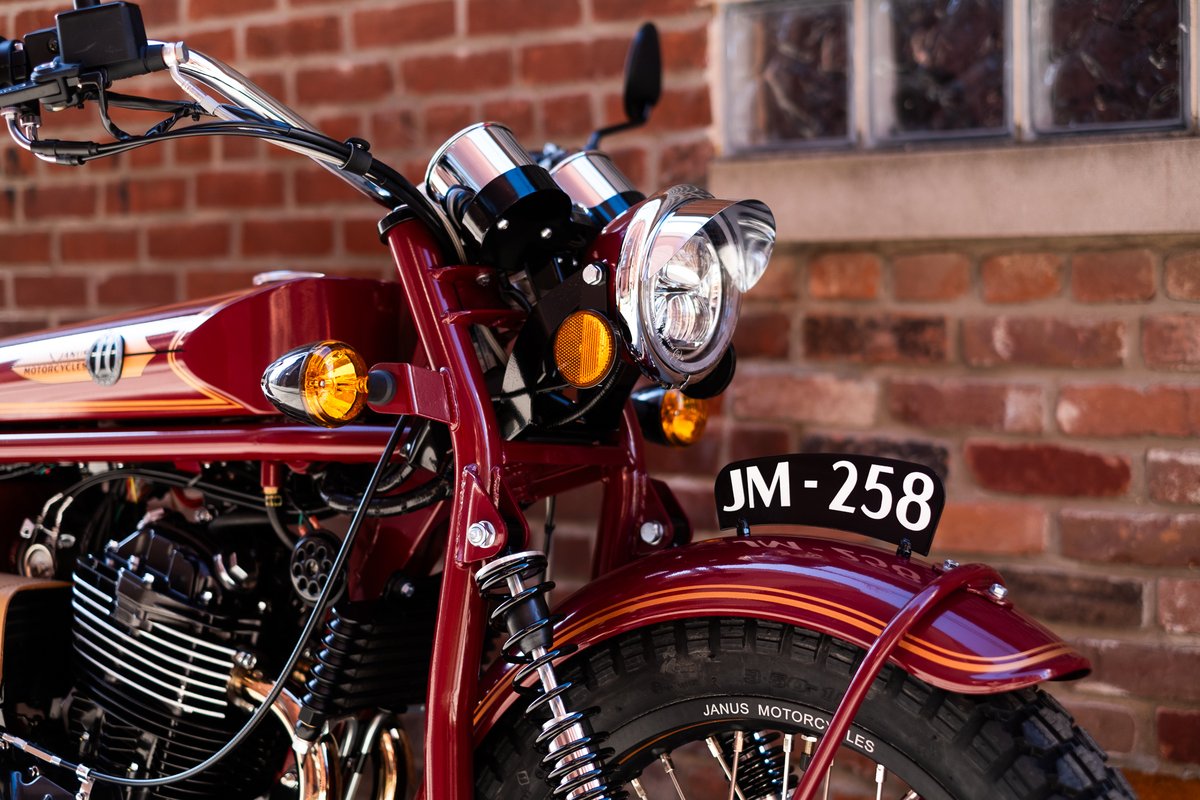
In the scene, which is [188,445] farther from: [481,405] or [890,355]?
[890,355]

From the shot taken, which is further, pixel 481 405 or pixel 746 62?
pixel 746 62

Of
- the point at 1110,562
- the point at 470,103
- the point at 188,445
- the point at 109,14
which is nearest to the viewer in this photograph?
the point at 109,14

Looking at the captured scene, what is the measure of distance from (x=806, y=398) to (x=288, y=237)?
108 cm

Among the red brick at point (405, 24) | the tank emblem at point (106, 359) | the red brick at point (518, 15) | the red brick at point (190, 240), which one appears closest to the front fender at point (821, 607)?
the tank emblem at point (106, 359)

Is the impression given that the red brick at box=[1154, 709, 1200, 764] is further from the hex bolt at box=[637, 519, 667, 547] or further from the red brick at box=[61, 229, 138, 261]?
the red brick at box=[61, 229, 138, 261]

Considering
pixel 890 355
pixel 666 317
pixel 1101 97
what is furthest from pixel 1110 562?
pixel 666 317

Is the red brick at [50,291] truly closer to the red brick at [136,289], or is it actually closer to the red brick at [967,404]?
the red brick at [136,289]

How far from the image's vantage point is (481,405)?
116cm

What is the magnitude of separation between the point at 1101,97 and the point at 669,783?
1294 mm

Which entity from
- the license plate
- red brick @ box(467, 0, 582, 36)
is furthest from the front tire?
red brick @ box(467, 0, 582, 36)

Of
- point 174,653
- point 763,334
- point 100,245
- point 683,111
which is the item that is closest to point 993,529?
point 763,334

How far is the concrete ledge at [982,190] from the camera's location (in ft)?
5.67

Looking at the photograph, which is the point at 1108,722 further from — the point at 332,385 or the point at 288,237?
the point at 288,237

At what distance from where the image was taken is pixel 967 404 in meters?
1.89
